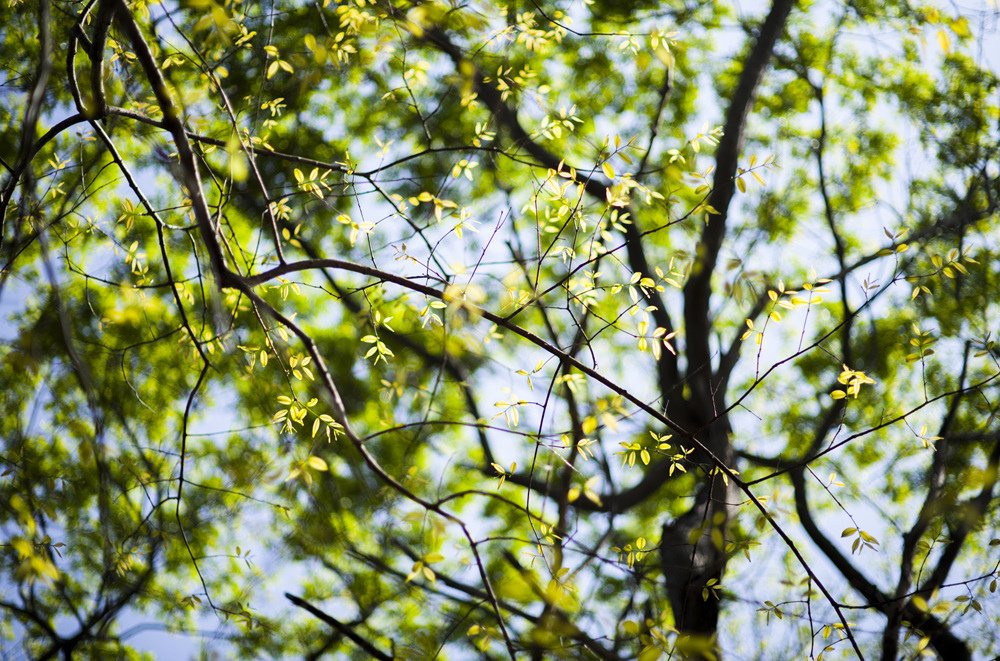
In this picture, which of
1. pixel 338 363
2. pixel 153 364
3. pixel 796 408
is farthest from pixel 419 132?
pixel 796 408

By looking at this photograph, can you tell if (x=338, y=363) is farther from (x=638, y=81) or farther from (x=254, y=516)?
(x=638, y=81)

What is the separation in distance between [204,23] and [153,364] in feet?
10.7

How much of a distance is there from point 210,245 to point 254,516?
6.75 feet

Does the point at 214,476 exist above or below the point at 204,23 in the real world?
above

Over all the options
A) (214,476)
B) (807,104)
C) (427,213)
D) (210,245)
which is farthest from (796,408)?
(210,245)

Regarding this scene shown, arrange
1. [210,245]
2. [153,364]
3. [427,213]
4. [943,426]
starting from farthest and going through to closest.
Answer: [153,364], [943,426], [427,213], [210,245]

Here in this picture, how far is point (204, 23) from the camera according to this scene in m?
1.20

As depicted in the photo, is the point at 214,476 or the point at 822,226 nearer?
the point at 214,476

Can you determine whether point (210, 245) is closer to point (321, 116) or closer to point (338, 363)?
point (321, 116)

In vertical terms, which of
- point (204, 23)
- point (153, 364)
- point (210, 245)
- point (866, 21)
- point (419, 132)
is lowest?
point (210, 245)

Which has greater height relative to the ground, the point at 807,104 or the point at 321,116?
the point at 807,104

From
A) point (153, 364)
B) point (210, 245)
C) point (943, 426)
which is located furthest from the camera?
point (153, 364)

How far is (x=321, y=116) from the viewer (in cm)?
438

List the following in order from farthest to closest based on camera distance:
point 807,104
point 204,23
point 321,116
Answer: point 807,104 → point 321,116 → point 204,23
